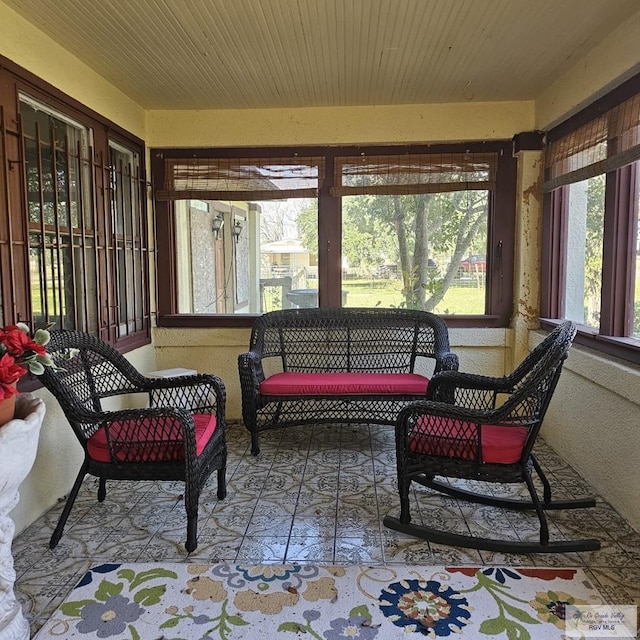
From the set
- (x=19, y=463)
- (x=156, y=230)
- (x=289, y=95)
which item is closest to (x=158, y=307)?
(x=156, y=230)

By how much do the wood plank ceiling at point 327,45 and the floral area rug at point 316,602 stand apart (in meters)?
2.45

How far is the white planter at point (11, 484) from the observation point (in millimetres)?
1654

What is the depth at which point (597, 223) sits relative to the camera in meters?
3.18

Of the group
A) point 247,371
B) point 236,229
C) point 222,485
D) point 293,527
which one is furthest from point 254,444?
point 236,229

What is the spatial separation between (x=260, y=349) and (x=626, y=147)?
8.23ft

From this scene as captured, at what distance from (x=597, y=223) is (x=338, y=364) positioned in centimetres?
197

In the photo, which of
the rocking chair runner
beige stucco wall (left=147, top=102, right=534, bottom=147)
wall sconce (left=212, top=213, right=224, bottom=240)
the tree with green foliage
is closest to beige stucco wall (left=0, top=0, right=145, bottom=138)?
beige stucco wall (left=147, top=102, right=534, bottom=147)

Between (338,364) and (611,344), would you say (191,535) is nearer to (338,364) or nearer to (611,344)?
(338,364)

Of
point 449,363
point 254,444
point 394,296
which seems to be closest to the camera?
point 449,363

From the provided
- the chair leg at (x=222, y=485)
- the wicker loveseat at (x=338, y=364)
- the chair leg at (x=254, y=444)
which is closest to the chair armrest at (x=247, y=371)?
the wicker loveseat at (x=338, y=364)

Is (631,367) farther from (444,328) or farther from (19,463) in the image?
(19,463)

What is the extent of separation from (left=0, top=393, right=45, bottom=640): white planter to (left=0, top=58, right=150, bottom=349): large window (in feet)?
3.06

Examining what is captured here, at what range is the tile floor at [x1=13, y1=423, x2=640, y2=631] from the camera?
7.28 ft

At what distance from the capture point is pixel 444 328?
379 cm
